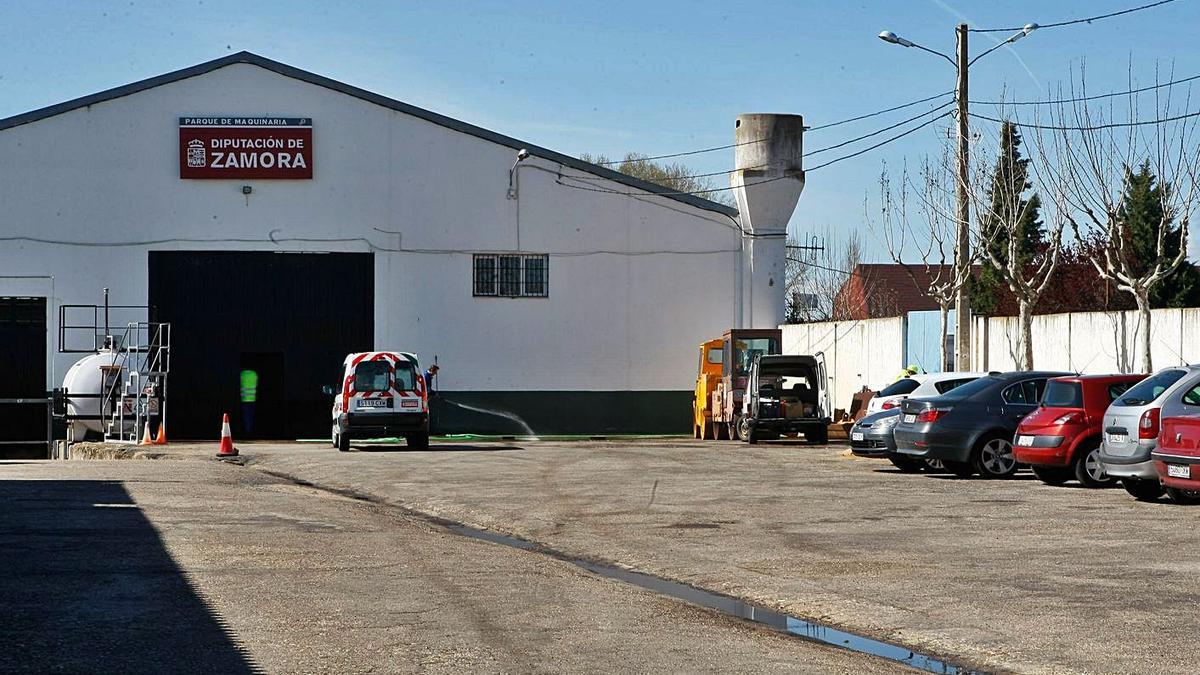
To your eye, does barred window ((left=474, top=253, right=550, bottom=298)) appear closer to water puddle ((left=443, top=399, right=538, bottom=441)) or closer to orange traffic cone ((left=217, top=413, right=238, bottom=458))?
water puddle ((left=443, top=399, right=538, bottom=441))

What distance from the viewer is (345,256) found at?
4303 centimetres

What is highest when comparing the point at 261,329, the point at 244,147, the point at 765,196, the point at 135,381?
the point at 244,147

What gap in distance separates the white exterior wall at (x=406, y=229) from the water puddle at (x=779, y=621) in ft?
96.1

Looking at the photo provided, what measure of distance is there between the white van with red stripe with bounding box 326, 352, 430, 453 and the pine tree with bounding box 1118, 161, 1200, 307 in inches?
1087

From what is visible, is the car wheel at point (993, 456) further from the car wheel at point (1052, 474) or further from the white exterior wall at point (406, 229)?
the white exterior wall at point (406, 229)

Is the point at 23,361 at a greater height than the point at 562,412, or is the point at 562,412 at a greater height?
the point at 23,361

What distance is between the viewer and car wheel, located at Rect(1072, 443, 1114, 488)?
2061 cm

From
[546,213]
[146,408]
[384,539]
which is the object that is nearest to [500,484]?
[384,539]

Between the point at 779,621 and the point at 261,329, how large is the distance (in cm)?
3379

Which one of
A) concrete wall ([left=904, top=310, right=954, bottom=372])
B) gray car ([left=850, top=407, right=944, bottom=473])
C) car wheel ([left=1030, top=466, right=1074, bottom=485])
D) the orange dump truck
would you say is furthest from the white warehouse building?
car wheel ([left=1030, top=466, right=1074, bottom=485])

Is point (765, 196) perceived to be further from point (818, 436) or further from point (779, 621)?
point (779, 621)

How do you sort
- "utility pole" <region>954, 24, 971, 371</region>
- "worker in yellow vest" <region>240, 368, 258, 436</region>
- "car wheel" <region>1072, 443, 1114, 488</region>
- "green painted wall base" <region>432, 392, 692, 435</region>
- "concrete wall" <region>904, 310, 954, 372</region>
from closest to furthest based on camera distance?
"car wheel" <region>1072, 443, 1114, 488</region>
"utility pole" <region>954, 24, 971, 371</region>
"concrete wall" <region>904, 310, 954, 372</region>
"worker in yellow vest" <region>240, 368, 258, 436</region>
"green painted wall base" <region>432, 392, 692, 435</region>

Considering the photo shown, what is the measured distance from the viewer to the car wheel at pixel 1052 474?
20828 mm

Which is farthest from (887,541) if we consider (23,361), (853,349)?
(23,361)
